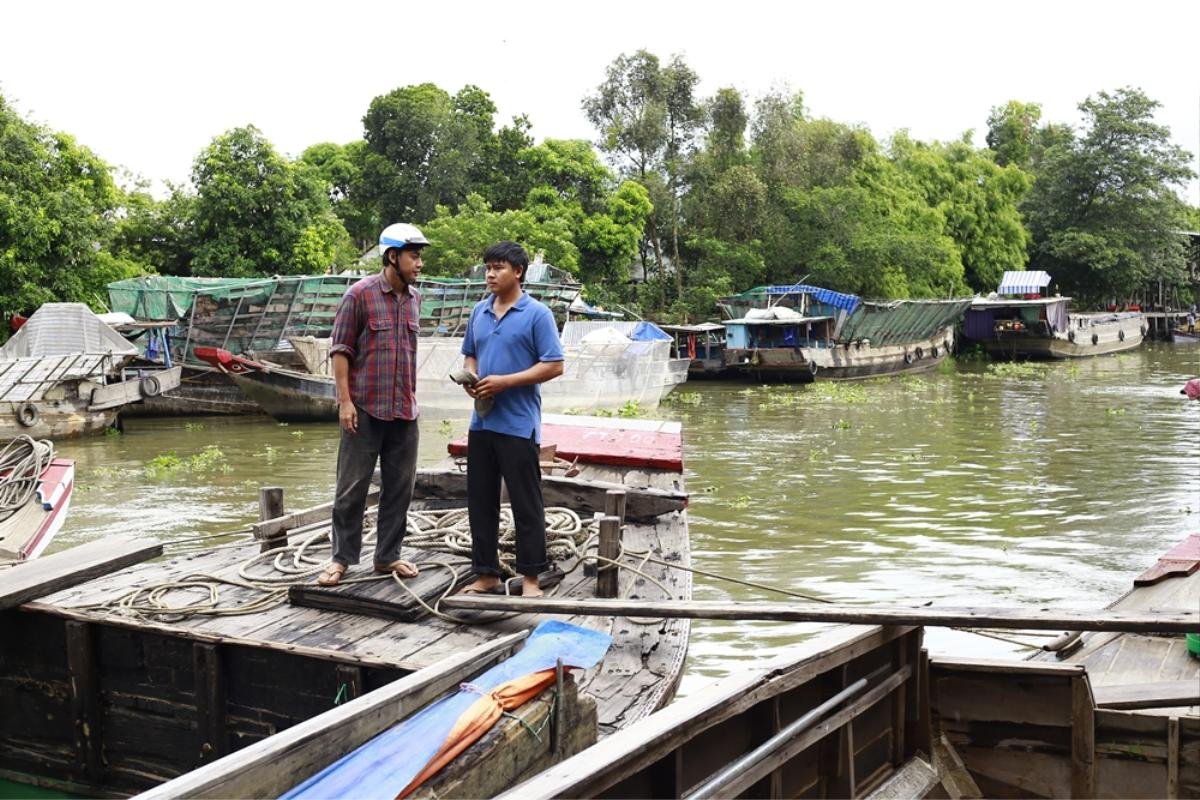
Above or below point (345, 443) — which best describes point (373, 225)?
above

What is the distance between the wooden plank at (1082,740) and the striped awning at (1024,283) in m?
42.7

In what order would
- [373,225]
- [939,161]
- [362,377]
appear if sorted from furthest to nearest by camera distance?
[939,161] → [373,225] → [362,377]


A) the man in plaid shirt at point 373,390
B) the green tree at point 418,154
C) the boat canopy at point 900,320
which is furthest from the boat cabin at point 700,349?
the man in plaid shirt at point 373,390

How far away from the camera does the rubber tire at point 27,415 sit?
18031 millimetres

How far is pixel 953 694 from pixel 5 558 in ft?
21.2

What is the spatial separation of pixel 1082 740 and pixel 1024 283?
141ft

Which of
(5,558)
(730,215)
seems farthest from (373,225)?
(5,558)

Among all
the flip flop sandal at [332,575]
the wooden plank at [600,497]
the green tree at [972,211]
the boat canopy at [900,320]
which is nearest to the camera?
the flip flop sandal at [332,575]

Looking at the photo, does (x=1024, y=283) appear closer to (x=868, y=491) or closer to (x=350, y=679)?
(x=868, y=491)

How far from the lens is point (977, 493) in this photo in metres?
13.0

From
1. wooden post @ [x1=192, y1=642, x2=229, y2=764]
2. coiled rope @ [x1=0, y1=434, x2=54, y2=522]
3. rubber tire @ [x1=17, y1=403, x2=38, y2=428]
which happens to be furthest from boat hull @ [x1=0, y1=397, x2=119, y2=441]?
wooden post @ [x1=192, y1=642, x2=229, y2=764]

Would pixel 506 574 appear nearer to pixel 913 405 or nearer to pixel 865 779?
pixel 865 779

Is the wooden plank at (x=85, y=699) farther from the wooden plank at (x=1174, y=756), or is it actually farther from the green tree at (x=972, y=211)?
the green tree at (x=972, y=211)

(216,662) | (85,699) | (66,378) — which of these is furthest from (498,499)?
(66,378)
